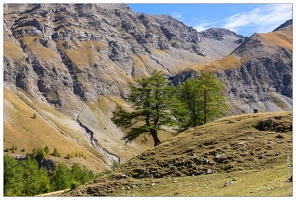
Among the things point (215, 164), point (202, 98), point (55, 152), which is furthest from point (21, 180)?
point (55, 152)

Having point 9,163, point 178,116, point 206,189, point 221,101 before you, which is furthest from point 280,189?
point 9,163

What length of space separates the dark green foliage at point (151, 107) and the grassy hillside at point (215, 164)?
1229 cm

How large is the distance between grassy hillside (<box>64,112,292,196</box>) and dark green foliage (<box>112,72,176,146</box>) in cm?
1229

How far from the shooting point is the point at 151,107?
148 feet

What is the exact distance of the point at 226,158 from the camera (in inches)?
1000

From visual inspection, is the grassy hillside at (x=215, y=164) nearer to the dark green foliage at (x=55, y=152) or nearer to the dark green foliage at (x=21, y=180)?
the dark green foliage at (x=21, y=180)

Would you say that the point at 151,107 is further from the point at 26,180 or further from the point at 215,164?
the point at 26,180

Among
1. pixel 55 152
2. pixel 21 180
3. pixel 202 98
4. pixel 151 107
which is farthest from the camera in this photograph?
pixel 55 152

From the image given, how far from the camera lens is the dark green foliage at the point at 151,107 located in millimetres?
44469

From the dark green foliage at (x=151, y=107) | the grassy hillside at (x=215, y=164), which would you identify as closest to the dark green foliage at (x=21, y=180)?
the dark green foliage at (x=151, y=107)

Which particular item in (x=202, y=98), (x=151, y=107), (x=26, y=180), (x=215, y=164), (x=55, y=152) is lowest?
(x=26, y=180)

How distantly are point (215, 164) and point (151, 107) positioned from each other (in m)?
20.9

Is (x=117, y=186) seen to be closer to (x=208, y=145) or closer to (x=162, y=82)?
(x=208, y=145)

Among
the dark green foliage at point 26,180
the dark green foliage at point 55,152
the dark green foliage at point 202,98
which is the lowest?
the dark green foliage at point 26,180
